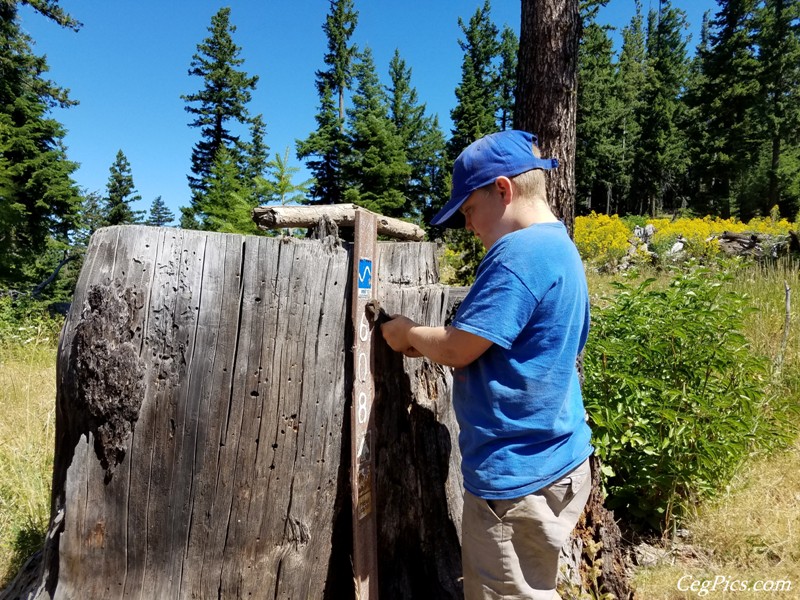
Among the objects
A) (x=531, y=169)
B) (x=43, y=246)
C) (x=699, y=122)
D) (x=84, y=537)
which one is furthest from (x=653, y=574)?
(x=699, y=122)

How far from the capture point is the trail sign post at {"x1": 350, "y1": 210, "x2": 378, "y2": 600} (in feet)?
5.99

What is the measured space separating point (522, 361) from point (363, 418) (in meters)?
0.63

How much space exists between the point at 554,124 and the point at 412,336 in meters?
1.74

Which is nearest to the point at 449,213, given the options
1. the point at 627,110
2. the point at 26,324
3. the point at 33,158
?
the point at 26,324

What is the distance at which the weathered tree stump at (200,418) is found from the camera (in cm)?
166

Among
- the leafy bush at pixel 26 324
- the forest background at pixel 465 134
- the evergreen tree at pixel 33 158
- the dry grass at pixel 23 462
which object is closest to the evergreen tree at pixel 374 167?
the forest background at pixel 465 134

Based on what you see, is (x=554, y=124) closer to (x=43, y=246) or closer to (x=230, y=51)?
(x=43, y=246)

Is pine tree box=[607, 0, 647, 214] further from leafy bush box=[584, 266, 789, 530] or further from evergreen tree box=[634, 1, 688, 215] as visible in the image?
leafy bush box=[584, 266, 789, 530]

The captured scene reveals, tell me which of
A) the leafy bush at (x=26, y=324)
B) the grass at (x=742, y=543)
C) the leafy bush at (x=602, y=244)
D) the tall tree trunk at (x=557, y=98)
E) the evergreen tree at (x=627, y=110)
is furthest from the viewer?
the evergreen tree at (x=627, y=110)

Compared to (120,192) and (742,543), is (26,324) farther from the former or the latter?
(120,192)

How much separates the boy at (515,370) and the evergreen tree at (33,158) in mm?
16880

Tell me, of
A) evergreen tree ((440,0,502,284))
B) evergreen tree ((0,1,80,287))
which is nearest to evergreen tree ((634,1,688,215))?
evergreen tree ((440,0,502,284))

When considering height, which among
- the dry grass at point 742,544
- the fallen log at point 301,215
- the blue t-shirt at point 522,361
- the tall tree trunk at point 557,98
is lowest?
the dry grass at point 742,544

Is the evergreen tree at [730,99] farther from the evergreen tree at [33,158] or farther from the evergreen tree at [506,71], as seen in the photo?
the evergreen tree at [33,158]
